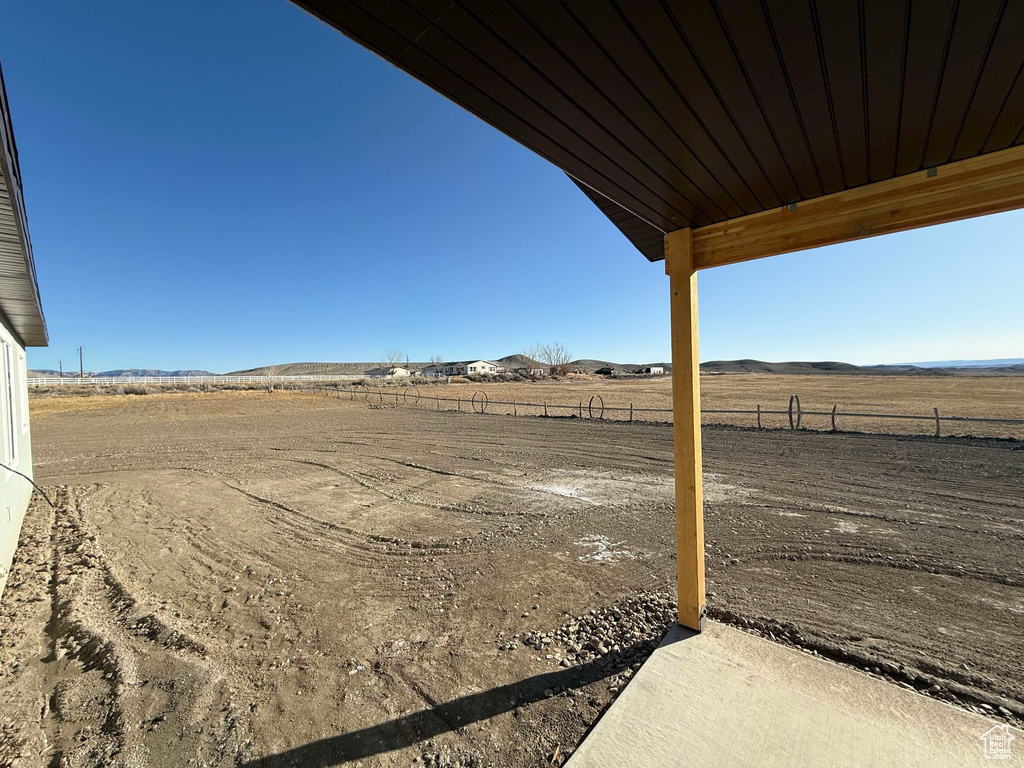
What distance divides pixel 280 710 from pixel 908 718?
3425mm

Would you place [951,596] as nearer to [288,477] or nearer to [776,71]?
[776,71]

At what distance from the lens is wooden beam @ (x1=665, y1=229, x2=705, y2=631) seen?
2.74m

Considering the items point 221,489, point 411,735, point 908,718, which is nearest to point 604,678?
point 411,735

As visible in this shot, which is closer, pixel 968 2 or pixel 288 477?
pixel 968 2

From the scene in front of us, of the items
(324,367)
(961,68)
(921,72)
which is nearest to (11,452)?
(921,72)

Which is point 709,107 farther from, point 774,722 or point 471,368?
point 471,368

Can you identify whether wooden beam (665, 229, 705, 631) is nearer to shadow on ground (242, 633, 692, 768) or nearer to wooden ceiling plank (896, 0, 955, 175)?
shadow on ground (242, 633, 692, 768)

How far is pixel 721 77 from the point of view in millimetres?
1541

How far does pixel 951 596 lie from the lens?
329cm

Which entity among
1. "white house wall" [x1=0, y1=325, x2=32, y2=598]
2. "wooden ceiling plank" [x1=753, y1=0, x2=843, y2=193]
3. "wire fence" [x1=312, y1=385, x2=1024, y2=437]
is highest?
"wooden ceiling plank" [x1=753, y1=0, x2=843, y2=193]

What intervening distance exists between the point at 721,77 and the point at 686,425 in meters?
1.96

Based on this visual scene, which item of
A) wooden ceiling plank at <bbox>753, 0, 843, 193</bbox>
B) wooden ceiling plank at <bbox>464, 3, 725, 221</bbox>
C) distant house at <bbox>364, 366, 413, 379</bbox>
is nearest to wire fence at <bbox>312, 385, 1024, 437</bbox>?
wooden ceiling plank at <bbox>753, 0, 843, 193</bbox>

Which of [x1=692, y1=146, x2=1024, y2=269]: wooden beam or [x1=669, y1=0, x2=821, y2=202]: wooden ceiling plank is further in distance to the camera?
[x1=692, y1=146, x2=1024, y2=269]: wooden beam
